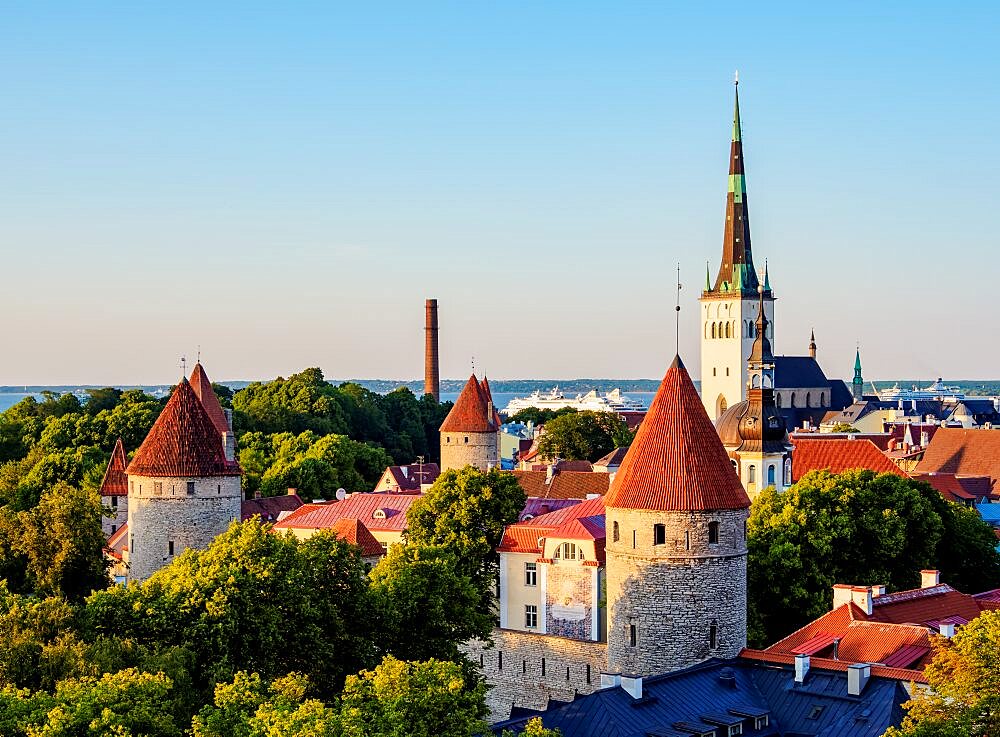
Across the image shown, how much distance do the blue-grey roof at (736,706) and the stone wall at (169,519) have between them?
17033 mm

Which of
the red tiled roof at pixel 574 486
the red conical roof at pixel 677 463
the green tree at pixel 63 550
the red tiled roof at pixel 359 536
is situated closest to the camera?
the red conical roof at pixel 677 463

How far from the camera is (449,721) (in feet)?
85.1

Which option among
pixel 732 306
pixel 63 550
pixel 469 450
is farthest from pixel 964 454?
pixel 63 550

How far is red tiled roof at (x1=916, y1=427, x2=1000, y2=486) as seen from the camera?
80.9m

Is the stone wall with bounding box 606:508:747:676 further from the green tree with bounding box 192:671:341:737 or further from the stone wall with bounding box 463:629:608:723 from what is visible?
the green tree with bounding box 192:671:341:737

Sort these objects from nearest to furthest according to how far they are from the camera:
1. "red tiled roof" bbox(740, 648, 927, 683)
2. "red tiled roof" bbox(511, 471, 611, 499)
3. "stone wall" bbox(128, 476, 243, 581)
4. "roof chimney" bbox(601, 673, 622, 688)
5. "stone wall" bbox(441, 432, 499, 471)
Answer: "red tiled roof" bbox(740, 648, 927, 683) → "roof chimney" bbox(601, 673, 622, 688) → "stone wall" bbox(128, 476, 243, 581) → "red tiled roof" bbox(511, 471, 611, 499) → "stone wall" bbox(441, 432, 499, 471)

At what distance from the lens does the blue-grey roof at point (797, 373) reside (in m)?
125

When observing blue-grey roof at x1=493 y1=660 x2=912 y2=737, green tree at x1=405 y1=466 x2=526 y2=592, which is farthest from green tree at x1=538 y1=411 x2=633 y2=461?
blue-grey roof at x1=493 y1=660 x2=912 y2=737

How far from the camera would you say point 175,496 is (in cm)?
4597

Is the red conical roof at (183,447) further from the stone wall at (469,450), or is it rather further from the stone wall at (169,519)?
the stone wall at (469,450)

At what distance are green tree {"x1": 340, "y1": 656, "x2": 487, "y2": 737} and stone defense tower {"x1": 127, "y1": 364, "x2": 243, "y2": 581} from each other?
19516 millimetres

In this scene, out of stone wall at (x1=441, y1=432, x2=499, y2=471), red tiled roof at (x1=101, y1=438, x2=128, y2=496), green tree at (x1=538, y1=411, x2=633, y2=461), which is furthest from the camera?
green tree at (x1=538, y1=411, x2=633, y2=461)

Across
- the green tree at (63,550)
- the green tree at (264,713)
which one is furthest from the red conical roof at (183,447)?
the green tree at (264,713)

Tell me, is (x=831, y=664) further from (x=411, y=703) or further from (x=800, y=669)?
(x=411, y=703)
